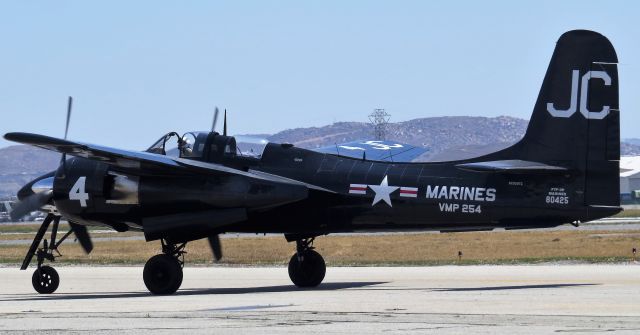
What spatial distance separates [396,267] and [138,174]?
1121 cm

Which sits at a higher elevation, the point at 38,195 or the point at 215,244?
the point at 38,195

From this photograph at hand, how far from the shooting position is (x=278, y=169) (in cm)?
2653

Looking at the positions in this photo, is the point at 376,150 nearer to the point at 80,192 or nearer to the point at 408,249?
the point at 80,192

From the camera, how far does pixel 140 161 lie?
83.0 ft

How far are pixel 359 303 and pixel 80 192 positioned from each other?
8799mm

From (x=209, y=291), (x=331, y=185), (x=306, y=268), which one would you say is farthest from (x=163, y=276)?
(x=331, y=185)

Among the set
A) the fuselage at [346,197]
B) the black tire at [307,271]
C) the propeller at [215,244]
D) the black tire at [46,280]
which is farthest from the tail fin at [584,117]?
the black tire at [46,280]

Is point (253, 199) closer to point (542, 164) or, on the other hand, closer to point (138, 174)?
point (138, 174)

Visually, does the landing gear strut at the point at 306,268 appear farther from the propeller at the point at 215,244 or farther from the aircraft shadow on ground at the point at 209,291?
the propeller at the point at 215,244

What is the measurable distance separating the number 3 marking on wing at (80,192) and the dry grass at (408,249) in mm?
12626

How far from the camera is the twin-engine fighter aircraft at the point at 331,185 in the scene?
2395 centimetres

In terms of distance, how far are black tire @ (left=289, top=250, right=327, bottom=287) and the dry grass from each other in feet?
30.3

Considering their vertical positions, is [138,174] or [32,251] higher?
[138,174]

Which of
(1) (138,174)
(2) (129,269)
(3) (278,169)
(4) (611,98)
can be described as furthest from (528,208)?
(2) (129,269)
